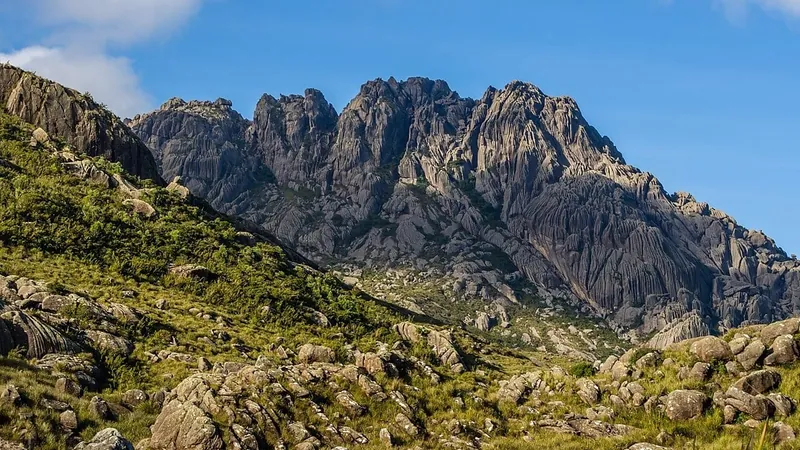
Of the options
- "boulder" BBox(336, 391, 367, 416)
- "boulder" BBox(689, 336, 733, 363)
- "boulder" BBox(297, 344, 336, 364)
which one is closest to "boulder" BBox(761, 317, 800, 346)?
"boulder" BBox(689, 336, 733, 363)

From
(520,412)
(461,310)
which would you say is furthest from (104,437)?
(461,310)

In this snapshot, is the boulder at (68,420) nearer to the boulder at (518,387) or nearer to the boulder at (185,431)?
the boulder at (185,431)

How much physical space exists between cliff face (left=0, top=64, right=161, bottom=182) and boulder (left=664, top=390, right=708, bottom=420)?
265ft

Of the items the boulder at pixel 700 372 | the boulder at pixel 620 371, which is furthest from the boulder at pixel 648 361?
the boulder at pixel 700 372

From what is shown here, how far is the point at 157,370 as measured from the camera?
99.0ft

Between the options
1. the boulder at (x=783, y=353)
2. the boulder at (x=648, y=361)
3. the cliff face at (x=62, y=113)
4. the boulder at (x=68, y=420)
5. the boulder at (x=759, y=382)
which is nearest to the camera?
the boulder at (x=68, y=420)

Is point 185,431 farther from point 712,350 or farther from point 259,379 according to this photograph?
point 712,350

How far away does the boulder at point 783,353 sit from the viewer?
2688 centimetres

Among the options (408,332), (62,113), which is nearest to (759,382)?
(408,332)

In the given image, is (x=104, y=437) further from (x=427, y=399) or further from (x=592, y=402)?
(x=592, y=402)

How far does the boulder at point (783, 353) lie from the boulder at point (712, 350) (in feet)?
5.86

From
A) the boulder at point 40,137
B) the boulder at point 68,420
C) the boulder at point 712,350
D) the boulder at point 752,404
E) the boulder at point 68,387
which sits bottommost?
the boulder at point 68,420

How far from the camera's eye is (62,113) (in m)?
83.1

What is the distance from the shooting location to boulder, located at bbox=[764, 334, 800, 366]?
26.9 m
